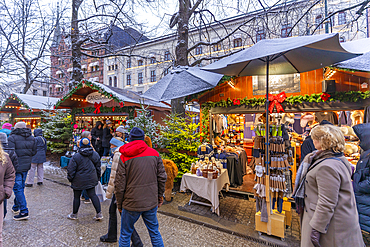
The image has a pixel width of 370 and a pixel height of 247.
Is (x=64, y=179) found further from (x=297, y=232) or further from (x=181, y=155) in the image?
(x=297, y=232)

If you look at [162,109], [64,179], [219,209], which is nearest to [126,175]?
[219,209]

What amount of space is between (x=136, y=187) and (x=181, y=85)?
257 cm

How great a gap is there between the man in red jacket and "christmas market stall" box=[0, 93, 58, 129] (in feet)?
35.0

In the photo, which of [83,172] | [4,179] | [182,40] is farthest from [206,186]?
[182,40]

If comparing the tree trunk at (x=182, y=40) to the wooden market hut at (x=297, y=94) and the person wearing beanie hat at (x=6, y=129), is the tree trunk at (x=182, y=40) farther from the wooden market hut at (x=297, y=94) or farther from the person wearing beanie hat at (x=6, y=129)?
the person wearing beanie hat at (x=6, y=129)

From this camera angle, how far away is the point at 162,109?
9578 mm

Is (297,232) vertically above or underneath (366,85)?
underneath

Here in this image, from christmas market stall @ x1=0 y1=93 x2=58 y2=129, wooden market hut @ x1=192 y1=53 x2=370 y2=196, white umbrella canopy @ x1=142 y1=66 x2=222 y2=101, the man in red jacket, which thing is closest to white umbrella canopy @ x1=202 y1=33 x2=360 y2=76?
white umbrella canopy @ x1=142 y1=66 x2=222 y2=101

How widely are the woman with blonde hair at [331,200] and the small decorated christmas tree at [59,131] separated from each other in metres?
10.3

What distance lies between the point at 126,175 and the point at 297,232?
3.30 meters

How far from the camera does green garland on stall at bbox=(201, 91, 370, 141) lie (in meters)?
4.53

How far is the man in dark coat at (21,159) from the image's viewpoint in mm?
3826

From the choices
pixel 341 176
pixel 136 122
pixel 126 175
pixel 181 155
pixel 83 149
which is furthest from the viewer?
pixel 136 122

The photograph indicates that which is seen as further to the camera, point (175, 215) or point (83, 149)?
point (175, 215)
